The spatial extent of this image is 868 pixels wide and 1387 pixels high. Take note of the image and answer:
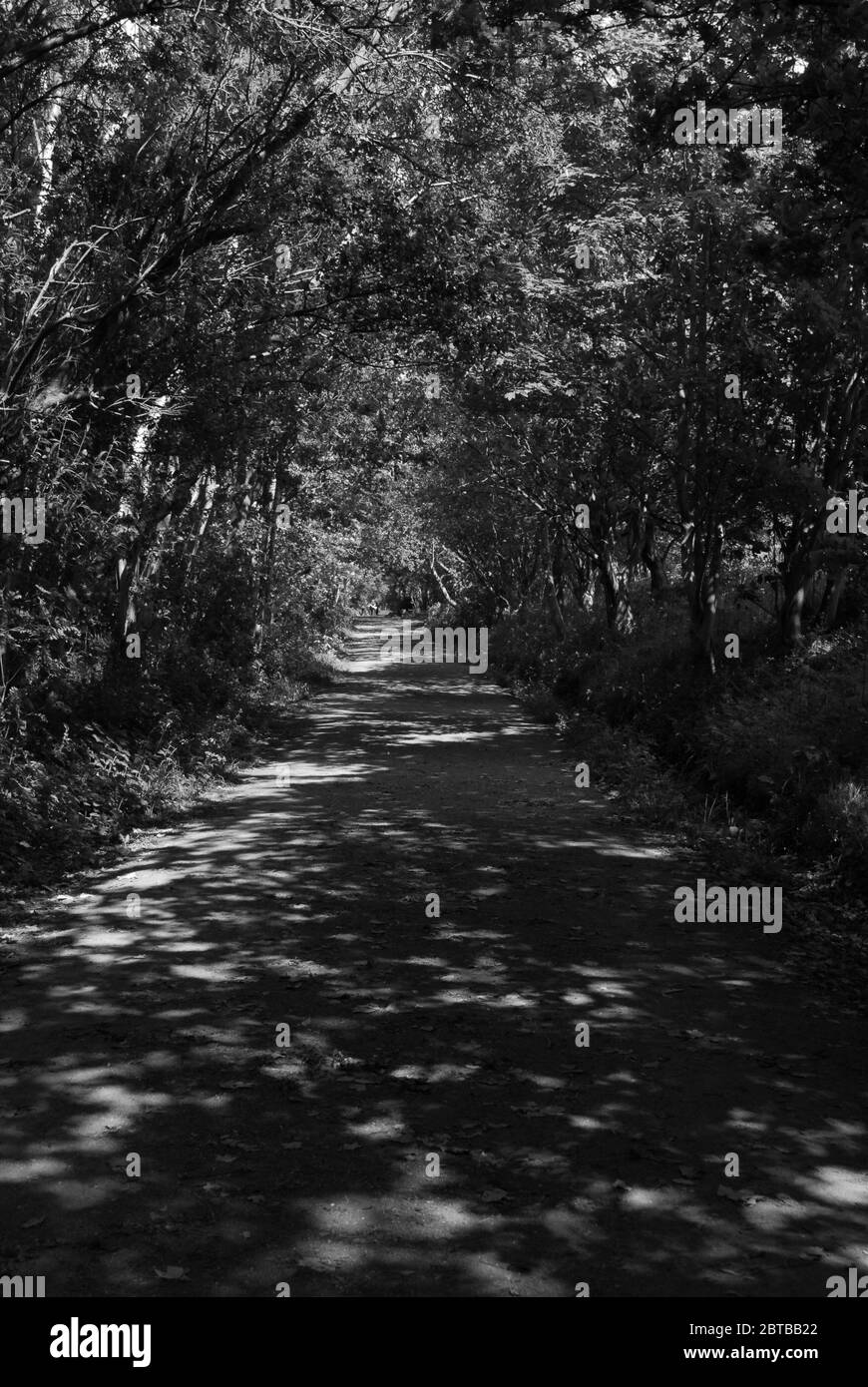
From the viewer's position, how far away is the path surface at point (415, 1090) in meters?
4.68

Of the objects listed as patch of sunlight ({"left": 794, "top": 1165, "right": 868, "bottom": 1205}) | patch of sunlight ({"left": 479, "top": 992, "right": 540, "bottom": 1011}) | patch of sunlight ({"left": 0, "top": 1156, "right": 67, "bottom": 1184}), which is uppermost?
patch of sunlight ({"left": 0, "top": 1156, "right": 67, "bottom": 1184})

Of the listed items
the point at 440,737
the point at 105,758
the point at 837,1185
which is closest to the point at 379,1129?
the point at 837,1185

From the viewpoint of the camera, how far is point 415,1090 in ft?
20.5

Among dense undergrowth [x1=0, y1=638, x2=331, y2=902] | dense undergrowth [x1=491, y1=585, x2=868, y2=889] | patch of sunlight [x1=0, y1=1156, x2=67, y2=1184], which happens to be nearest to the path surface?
patch of sunlight [x1=0, y1=1156, x2=67, y2=1184]

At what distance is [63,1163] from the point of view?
5355 mm

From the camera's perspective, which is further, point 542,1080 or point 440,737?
point 440,737

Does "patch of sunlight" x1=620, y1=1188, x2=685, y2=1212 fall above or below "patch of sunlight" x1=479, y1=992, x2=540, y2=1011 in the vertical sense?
above

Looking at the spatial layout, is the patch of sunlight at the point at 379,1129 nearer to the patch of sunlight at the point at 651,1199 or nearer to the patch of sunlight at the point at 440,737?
the patch of sunlight at the point at 651,1199

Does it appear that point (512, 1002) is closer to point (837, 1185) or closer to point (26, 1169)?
point (837, 1185)

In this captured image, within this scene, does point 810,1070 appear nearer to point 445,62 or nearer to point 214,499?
point 445,62

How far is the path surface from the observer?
4.68m

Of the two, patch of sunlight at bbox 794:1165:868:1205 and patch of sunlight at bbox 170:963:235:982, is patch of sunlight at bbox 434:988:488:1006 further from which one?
patch of sunlight at bbox 794:1165:868:1205

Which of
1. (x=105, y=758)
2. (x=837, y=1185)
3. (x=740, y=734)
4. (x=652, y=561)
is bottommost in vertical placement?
(x=837, y=1185)

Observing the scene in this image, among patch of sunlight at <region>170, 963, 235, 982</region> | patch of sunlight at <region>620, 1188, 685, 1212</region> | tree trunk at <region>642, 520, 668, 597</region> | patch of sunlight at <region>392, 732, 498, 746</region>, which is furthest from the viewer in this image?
tree trunk at <region>642, 520, 668, 597</region>
